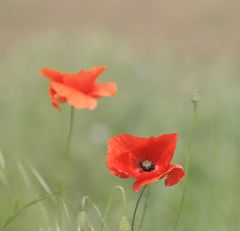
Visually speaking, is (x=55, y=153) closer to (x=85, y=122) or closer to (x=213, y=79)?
(x=85, y=122)

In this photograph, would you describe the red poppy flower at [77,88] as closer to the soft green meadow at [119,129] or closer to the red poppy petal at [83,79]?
the red poppy petal at [83,79]

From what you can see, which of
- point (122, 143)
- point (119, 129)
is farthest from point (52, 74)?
point (119, 129)

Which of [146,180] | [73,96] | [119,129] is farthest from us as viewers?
[119,129]

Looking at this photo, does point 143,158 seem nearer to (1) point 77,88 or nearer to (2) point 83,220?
(2) point 83,220

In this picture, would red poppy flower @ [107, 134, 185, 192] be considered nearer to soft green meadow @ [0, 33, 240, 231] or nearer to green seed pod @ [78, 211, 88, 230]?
green seed pod @ [78, 211, 88, 230]

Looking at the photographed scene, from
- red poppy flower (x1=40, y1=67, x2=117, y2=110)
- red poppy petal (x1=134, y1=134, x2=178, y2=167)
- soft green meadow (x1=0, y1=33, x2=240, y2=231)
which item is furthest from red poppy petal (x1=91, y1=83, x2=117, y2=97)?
soft green meadow (x1=0, y1=33, x2=240, y2=231)

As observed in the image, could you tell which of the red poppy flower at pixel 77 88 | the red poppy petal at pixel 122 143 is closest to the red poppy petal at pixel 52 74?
the red poppy flower at pixel 77 88
